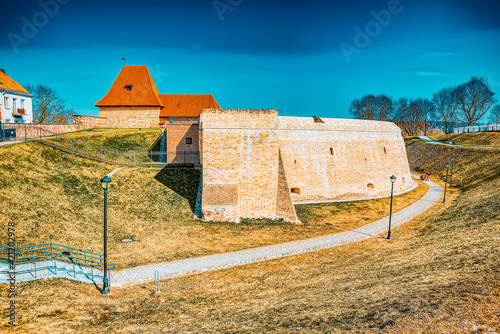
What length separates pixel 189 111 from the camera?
36500 millimetres

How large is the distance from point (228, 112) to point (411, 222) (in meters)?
13.8

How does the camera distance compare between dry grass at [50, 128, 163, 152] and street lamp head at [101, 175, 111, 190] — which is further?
dry grass at [50, 128, 163, 152]

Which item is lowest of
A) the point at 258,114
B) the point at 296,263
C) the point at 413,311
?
the point at 296,263

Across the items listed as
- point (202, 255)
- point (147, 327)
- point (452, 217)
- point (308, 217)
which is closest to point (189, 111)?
point (308, 217)

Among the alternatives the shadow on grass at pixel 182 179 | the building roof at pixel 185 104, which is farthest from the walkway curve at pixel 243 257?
the building roof at pixel 185 104

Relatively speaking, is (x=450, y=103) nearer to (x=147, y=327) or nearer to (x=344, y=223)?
(x=344, y=223)

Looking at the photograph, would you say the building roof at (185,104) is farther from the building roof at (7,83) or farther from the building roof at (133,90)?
the building roof at (7,83)

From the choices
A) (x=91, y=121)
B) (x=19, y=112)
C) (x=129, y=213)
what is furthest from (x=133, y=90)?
(x=129, y=213)

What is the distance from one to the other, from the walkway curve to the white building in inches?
1022

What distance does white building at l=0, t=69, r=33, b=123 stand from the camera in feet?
95.5

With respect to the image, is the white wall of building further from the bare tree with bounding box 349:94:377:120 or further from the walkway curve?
the bare tree with bounding box 349:94:377:120

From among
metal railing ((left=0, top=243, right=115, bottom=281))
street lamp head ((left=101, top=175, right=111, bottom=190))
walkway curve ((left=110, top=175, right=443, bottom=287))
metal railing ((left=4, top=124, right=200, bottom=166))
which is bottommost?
walkway curve ((left=110, top=175, right=443, bottom=287))

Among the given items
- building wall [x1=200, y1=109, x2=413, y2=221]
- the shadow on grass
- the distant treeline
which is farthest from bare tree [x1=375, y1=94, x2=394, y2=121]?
the shadow on grass

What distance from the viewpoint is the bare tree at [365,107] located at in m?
64.9
